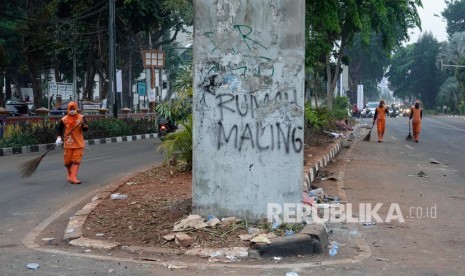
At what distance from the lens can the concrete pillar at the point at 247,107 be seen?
6.74 meters

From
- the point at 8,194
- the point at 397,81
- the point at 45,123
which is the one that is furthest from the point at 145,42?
the point at 397,81

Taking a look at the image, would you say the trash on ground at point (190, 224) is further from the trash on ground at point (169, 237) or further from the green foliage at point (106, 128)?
the green foliage at point (106, 128)

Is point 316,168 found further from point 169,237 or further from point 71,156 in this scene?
point 169,237

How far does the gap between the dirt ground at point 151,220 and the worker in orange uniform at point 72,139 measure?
1654mm

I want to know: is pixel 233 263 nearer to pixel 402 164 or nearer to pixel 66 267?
pixel 66 267

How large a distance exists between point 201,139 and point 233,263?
1649 mm

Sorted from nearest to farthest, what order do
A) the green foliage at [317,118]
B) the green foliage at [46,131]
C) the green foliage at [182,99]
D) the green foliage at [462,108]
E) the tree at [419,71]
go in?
the green foliage at [182,99]
the green foliage at [317,118]
the green foliage at [46,131]
the green foliage at [462,108]
the tree at [419,71]

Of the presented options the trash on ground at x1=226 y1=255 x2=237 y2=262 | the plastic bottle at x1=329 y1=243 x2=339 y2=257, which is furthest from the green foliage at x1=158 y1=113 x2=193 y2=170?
the trash on ground at x1=226 y1=255 x2=237 y2=262

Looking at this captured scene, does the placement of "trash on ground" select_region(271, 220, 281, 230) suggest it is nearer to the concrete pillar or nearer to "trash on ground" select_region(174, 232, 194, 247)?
the concrete pillar

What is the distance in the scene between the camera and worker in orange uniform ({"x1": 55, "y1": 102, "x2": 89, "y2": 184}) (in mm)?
11195

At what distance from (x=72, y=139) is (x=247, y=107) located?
17.8ft

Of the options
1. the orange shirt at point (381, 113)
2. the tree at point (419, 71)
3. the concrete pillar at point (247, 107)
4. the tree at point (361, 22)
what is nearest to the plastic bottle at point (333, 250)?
the concrete pillar at point (247, 107)

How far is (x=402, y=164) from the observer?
15.0 meters

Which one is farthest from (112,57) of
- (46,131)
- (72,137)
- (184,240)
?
(184,240)
